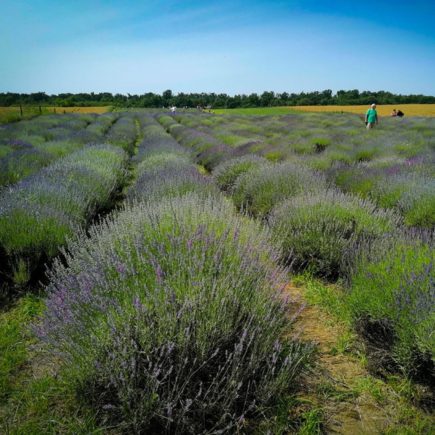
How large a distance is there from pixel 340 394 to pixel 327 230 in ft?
7.14

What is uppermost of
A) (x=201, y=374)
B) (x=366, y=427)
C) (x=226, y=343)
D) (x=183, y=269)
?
(x=183, y=269)

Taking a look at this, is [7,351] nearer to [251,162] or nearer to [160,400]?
[160,400]

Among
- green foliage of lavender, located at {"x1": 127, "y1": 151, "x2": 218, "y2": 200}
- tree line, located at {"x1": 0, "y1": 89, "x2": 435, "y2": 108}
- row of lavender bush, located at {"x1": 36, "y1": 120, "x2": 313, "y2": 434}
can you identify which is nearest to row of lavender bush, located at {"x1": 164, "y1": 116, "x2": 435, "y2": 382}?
row of lavender bush, located at {"x1": 36, "y1": 120, "x2": 313, "y2": 434}

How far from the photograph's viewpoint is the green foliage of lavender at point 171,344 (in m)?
1.82

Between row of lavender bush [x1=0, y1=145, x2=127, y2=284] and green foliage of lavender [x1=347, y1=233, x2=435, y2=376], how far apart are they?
248cm

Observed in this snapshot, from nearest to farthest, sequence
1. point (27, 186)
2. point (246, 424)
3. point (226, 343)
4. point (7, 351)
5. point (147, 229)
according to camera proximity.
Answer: point (246, 424)
point (226, 343)
point (7, 351)
point (147, 229)
point (27, 186)

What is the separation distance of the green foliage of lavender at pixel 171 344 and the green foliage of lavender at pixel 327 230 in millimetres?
1722

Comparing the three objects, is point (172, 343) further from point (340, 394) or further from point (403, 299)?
point (403, 299)

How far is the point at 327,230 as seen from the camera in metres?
4.14

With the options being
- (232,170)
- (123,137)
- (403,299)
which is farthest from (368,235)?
(123,137)

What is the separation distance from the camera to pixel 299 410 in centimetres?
210

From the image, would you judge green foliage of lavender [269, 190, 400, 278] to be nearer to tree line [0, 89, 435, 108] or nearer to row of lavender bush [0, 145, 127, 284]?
row of lavender bush [0, 145, 127, 284]

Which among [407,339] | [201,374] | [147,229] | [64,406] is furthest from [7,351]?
[407,339]

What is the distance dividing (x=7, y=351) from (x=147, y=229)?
1.36 metres
